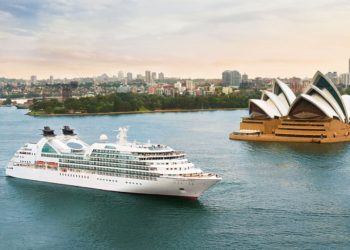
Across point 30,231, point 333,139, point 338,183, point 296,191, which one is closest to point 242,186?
point 296,191

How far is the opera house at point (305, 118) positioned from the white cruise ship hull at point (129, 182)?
72.0 feet

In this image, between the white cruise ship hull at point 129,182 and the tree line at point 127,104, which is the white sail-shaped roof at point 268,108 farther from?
the tree line at point 127,104

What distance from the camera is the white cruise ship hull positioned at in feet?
75.3

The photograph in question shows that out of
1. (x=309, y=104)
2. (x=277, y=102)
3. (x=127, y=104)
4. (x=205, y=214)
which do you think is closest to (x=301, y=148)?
(x=309, y=104)

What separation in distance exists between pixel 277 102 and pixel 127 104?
152 feet

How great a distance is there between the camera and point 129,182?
2423 cm

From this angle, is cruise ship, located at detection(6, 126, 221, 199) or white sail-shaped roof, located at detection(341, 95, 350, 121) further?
white sail-shaped roof, located at detection(341, 95, 350, 121)

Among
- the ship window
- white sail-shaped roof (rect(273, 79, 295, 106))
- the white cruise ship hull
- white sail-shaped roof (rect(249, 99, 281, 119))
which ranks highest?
white sail-shaped roof (rect(273, 79, 295, 106))

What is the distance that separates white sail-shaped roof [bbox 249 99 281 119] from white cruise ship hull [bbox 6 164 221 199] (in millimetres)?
25627

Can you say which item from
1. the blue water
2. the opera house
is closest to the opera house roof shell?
the opera house

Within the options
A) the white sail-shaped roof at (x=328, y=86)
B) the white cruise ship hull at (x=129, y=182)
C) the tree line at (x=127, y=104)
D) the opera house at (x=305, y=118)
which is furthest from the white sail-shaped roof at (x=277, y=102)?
the tree line at (x=127, y=104)

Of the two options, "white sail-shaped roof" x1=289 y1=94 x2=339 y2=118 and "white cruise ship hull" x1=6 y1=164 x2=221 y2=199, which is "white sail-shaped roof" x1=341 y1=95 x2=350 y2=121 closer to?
"white sail-shaped roof" x1=289 y1=94 x2=339 y2=118

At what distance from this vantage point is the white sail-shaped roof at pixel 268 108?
48750 millimetres

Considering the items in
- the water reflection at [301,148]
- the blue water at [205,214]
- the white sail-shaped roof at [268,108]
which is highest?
the white sail-shaped roof at [268,108]
